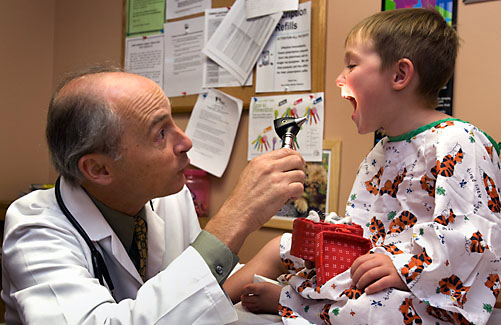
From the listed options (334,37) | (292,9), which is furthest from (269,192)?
(292,9)

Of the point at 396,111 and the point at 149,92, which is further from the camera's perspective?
the point at 396,111

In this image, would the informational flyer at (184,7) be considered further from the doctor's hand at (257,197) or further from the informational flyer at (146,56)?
the doctor's hand at (257,197)

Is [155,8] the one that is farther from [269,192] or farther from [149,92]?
[269,192]

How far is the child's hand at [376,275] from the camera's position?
3.08 ft

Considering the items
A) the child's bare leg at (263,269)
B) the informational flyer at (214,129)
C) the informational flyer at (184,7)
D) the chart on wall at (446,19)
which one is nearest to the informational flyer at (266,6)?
the informational flyer at (184,7)

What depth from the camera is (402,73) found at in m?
1.23

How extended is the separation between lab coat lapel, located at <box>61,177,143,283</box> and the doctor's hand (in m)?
0.23

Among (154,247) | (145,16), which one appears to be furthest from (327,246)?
(145,16)

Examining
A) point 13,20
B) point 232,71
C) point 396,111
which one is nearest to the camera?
point 396,111

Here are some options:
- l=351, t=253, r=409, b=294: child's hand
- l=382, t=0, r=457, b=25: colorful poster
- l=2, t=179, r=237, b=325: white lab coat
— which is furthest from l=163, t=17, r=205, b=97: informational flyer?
l=351, t=253, r=409, b=294: child's hand

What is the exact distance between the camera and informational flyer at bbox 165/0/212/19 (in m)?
2.05

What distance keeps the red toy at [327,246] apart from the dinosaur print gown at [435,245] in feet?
0.09

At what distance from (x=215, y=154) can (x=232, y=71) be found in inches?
13.9

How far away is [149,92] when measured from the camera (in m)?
1.11
